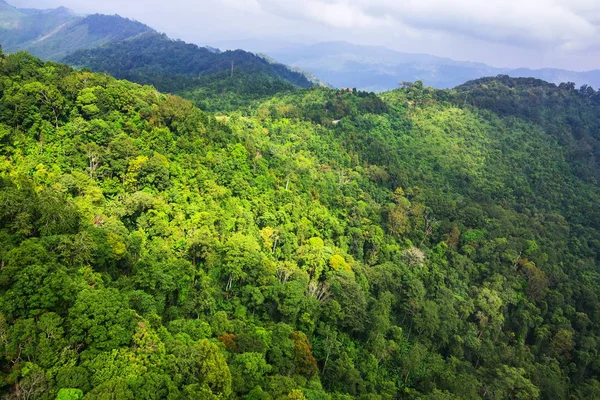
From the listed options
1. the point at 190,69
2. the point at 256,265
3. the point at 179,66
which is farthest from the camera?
the point at 179,66

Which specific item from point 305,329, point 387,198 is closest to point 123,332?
point 305,329

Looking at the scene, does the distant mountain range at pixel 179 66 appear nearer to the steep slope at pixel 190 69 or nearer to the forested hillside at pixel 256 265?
the steep slope at pixel 190 69

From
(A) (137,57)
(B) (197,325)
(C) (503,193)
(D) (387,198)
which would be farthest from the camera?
(A) (137,57)

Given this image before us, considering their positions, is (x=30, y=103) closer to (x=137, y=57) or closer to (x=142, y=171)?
(x=142, y=171)

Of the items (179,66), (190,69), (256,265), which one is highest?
(179,66)

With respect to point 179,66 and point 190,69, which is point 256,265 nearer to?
point 190,69

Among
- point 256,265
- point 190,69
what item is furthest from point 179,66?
point 256,265
